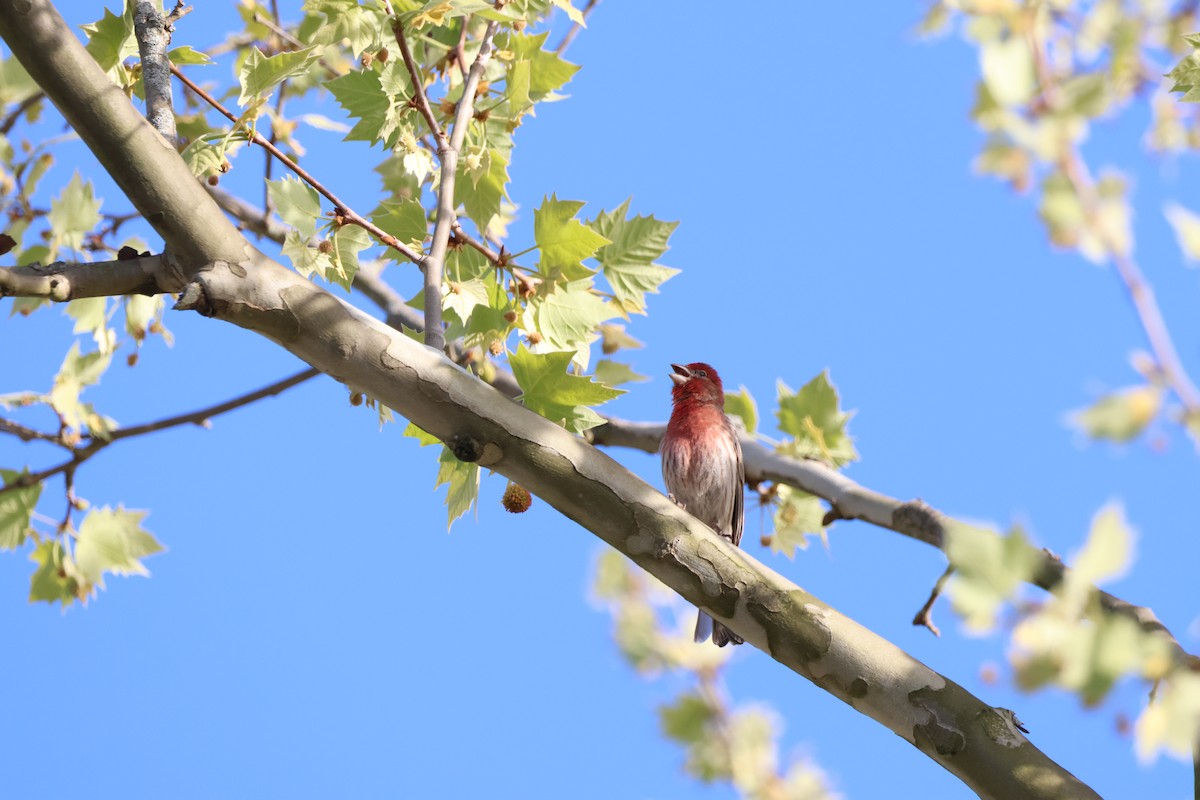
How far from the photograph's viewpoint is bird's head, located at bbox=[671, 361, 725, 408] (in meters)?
7.37

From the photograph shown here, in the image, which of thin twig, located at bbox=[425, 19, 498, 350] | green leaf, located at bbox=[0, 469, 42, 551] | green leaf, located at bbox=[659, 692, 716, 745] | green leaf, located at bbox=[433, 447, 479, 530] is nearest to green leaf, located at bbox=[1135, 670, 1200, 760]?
thin twig, located at bbox=[425, 19, 498, 350]

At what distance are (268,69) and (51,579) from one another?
2899 millimetres

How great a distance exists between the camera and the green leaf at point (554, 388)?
3588mm

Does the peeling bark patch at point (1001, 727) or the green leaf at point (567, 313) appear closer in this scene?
the peeling bark patch at point (1001, 727)

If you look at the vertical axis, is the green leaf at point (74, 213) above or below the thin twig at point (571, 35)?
below

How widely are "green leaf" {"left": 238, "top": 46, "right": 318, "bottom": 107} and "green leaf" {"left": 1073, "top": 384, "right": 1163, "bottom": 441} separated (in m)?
2.81

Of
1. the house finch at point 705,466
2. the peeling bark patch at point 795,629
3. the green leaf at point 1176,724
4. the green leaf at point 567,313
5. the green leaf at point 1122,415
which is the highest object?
the house finch at point 705,466

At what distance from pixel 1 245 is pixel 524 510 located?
1.85m

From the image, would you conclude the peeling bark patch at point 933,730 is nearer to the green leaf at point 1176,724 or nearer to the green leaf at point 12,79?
the green leaf at point 1176,724

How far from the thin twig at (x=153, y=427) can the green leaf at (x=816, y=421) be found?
7.56ft

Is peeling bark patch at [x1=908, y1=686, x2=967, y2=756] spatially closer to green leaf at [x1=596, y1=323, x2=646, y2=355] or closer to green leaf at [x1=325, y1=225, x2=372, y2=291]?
green leaf at [x1=325, y1=225, x2=372, y2=291]

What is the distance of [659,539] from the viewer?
3357mm

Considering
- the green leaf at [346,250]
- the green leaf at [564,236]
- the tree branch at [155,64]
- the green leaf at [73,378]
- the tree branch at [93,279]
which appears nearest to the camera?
the tree branch at [93,279]

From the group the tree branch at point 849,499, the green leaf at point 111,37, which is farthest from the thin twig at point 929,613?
the green leaf at point 111,37
